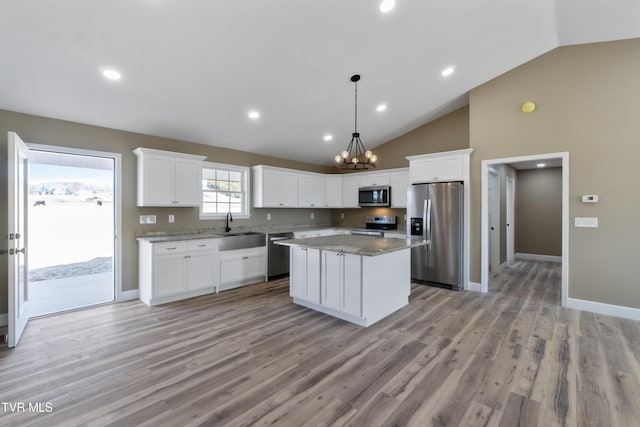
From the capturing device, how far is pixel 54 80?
306cm

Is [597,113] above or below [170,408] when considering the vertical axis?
above

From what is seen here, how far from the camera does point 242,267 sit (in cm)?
492

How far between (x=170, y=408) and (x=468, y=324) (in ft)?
10.1

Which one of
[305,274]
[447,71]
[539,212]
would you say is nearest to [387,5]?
[447,71]

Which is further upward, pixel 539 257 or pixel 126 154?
pixel 126 154

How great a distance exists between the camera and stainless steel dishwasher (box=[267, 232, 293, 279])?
17.4ft

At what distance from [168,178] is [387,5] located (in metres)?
3.61

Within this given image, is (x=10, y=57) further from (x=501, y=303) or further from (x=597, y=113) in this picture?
(x=597, y=113)

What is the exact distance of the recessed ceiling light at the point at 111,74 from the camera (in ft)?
9.97

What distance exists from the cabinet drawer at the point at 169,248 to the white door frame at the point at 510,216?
6846mm

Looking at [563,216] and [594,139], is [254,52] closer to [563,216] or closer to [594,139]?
[594,139]

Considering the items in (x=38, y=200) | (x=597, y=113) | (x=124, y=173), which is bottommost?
(x=38, y=200)

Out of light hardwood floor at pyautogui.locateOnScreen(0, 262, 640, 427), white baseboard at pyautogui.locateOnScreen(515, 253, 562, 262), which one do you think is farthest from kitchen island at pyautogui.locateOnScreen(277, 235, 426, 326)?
white baseboard at pyautogui.locateOnScreen(515, 253, 562, 262)

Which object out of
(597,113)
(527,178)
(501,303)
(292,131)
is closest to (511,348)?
(501,303)
